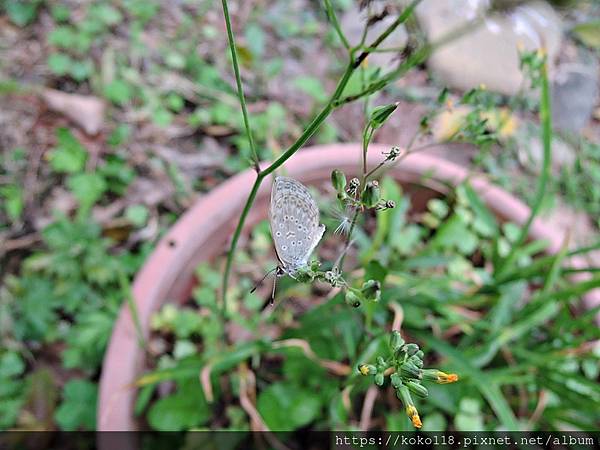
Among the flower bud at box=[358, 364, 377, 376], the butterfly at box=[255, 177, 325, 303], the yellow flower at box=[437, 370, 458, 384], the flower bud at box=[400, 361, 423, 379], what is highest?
the butterfly at box=[255, 177, 325, 303]

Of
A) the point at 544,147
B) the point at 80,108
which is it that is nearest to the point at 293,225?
the point at 544,147

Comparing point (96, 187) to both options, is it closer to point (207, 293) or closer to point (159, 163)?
point (159, 163)

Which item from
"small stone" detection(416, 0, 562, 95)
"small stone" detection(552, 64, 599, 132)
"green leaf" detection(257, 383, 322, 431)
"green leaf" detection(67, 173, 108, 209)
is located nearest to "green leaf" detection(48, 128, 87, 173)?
"green leaf" detection(67, 173, 108, 209)

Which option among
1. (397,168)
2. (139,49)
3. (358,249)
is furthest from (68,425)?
(139,49)

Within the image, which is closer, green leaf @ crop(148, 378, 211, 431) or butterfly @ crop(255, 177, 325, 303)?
butterfly @ crop(255, 177, 325, 303)

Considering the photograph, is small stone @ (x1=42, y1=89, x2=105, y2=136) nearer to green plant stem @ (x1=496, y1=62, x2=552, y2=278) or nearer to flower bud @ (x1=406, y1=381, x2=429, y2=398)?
green plant stem @ (x1=496, y1=62, x2=552, y2=278)
